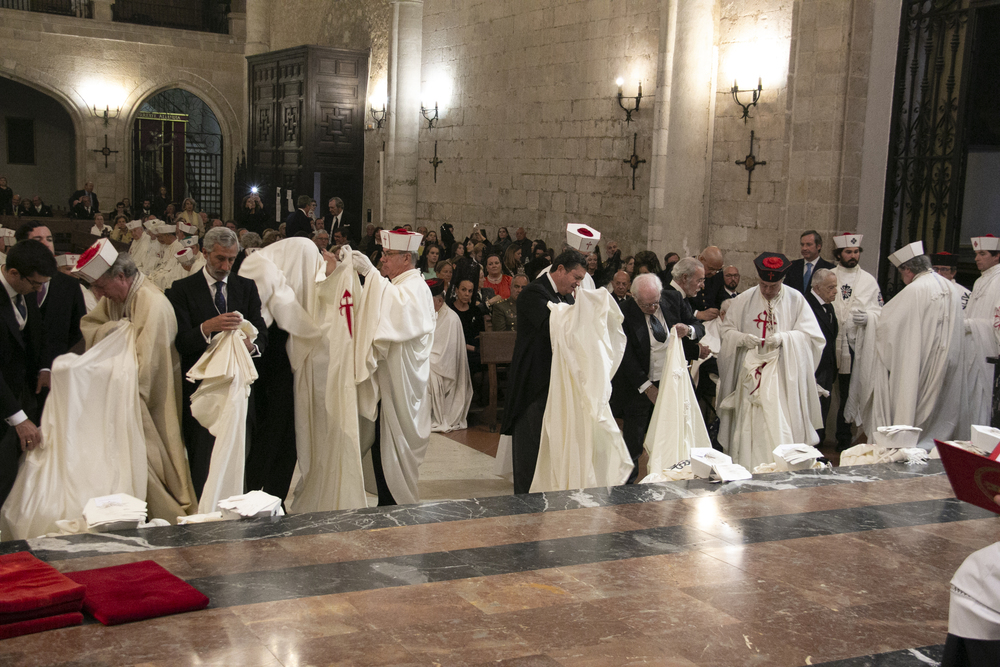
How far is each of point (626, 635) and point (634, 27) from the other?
10852 millimetres

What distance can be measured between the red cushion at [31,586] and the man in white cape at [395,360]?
263cm

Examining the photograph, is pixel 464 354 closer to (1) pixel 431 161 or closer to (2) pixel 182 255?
(2) pixel 182 255

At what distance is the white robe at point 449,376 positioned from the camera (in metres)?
8.55

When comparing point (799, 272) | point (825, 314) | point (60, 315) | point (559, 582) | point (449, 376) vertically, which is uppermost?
point (799, 272)

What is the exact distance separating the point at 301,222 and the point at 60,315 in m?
8.71

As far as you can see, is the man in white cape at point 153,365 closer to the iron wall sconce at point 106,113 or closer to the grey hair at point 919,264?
the grey hair at point 919,264

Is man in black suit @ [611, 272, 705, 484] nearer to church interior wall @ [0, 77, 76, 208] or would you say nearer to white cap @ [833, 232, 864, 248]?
white cap @ [833, 232, 864, 248]

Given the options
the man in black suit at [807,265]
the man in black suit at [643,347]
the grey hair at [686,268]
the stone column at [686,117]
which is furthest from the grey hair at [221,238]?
the stone column at [686,117]

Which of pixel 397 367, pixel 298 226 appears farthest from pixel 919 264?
pixel 298 226

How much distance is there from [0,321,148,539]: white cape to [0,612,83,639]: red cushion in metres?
1.65

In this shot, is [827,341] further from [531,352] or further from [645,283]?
[531,352]

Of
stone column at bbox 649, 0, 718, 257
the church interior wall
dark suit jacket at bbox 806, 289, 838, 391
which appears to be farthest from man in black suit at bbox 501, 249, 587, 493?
the church interior wall

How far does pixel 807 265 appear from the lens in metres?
8.47

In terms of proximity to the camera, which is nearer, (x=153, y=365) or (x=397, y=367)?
(x=153, y=365)
